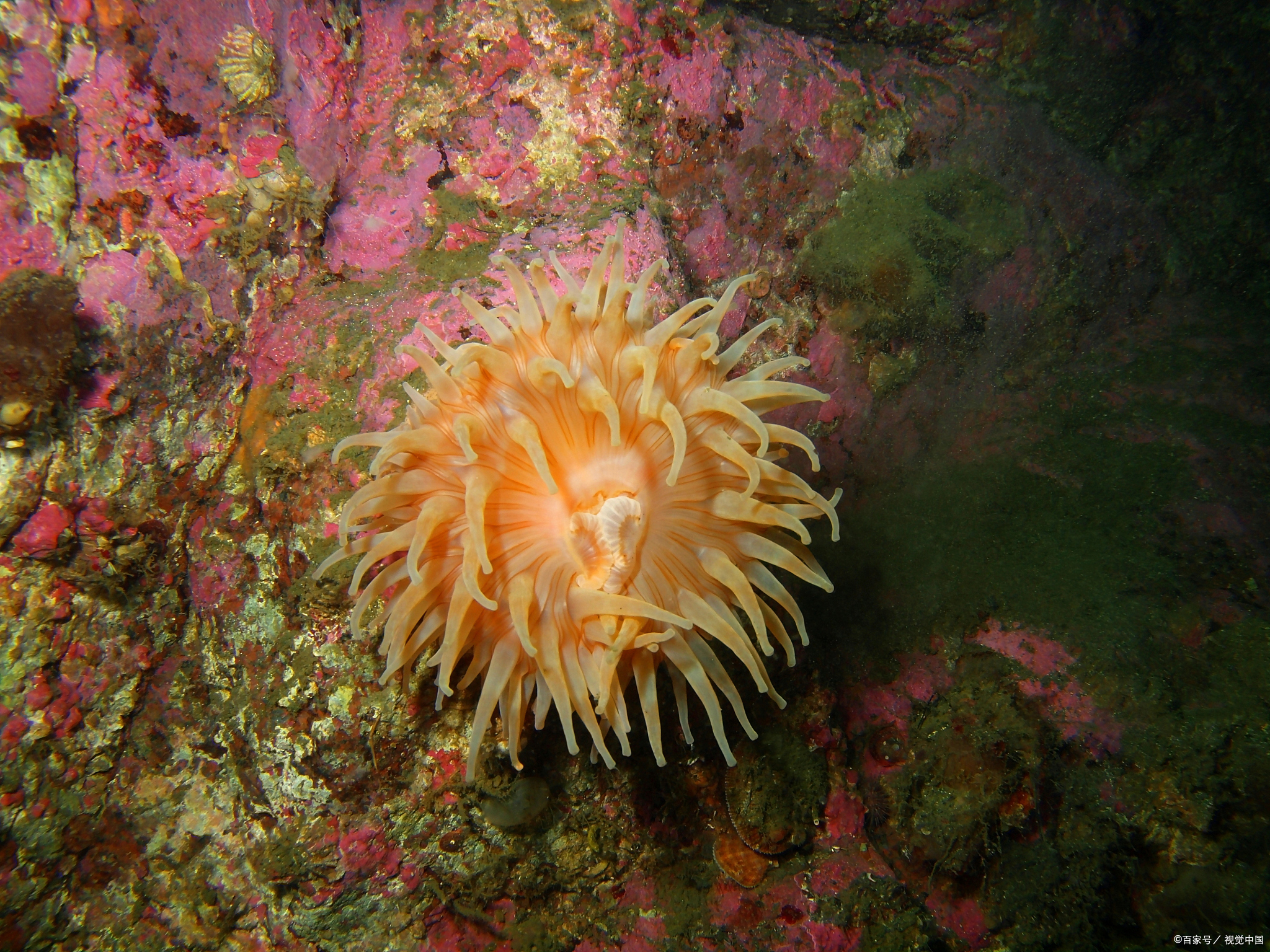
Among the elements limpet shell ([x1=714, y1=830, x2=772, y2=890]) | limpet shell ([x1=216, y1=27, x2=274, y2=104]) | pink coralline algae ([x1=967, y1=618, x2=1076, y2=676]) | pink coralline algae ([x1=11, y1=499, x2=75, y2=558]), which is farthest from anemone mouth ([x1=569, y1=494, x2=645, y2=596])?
limpet shell ([x1=216, y1=27, x2=274, y2=104])

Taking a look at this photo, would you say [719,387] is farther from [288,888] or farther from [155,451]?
[288,888]

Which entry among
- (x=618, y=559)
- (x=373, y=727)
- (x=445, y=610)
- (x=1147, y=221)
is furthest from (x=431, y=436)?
(x=1147, y=221)

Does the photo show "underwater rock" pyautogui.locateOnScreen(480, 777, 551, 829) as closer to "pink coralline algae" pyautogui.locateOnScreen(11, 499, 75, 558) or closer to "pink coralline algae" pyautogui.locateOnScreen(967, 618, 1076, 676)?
"pink coralline algae" pyautogui.locateOnScreen(11, 499, 75, 558)

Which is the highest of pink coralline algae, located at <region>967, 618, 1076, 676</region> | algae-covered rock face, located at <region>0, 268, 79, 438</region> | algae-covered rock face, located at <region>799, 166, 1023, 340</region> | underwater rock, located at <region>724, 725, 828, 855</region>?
algae-covered rock face, located at <region>799, 166, 1023, 340</region>

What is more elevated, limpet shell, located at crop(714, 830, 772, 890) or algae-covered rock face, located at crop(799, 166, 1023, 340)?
algae-covered rock face, located at crop(799, 166, 1023, 340)

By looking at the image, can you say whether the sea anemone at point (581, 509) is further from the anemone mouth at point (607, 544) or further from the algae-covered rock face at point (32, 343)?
the algae-covered rock face at point (32, 343)

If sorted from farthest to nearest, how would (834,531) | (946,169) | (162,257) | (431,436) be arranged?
1. (946,169)
2. (162,257)
3. (834,531)
4. (431,436)
